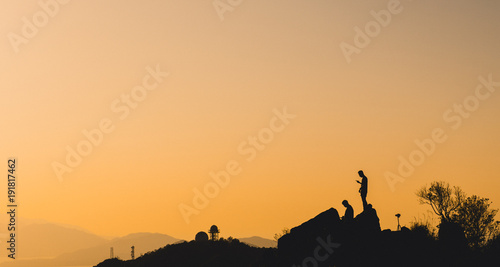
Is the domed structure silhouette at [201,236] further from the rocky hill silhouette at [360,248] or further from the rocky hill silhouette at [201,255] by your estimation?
the rocky hill silhouette at [360,248]

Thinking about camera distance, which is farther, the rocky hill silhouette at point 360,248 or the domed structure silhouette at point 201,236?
the domed structure silhouette at point 201,236

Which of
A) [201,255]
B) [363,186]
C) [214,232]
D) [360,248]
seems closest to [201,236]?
[214,232]

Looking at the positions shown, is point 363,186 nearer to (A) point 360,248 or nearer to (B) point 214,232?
(A) point 360,248

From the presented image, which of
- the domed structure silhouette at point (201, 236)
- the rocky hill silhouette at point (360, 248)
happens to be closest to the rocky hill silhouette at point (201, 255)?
the domed structure silhouette at point (201, 236)

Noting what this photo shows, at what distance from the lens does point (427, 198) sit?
7350 centimetres

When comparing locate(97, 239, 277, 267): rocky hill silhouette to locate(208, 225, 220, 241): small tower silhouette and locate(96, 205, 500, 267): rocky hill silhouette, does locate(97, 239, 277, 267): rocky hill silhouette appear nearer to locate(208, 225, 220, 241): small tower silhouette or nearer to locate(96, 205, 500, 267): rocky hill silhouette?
locate(208, 225, 220, 241): small tower silhouette

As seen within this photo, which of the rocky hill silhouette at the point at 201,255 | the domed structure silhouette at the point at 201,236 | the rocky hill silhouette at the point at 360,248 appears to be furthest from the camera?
the domed structure silhouette at the point at 201,236

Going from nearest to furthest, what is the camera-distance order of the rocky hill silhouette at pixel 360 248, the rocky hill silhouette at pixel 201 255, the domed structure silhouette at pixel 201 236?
the rocky hill silhouette at pixel 360 248
the rocky hill silhouette at pixel 201 255
the domed structure silhouette at pixel 201 236

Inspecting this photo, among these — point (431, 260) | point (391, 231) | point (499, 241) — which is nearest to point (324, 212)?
point (391, 231)

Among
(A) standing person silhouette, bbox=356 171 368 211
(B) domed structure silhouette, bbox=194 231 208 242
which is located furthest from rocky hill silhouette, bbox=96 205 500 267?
(B) domed structure silhouette, bbox=194 231 208 242

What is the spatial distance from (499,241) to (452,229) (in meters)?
5.46

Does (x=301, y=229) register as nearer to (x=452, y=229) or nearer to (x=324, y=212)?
(x=324, y=212)

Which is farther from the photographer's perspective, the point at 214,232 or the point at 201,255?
the point at 214,232

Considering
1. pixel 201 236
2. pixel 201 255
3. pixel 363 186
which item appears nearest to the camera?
pixel 363 186
